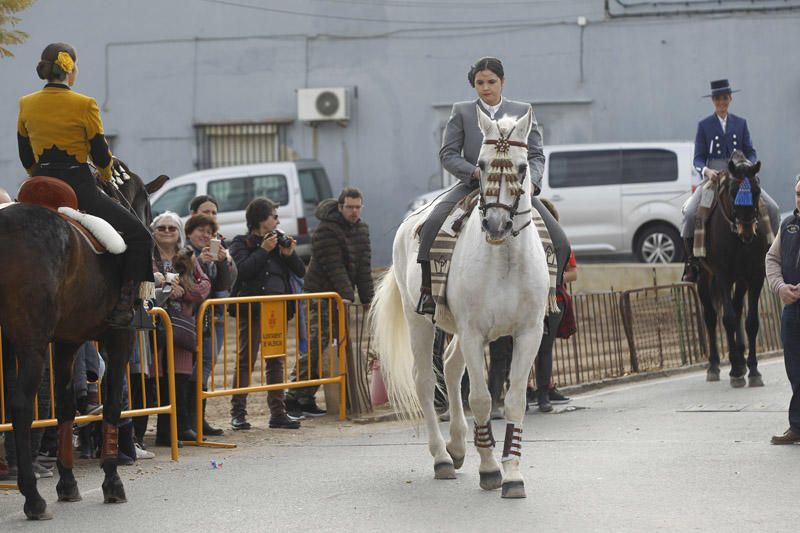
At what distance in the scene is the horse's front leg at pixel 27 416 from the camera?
8023 mm

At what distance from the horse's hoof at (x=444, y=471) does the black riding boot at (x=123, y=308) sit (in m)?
2.29

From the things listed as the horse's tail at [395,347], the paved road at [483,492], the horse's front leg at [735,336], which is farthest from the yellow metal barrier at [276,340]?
the horse's front leg at [735,336]

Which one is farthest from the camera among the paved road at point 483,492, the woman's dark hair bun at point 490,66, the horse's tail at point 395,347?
the horse's tail at point 395,347

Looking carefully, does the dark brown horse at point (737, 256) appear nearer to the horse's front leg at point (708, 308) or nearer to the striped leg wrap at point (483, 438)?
the horse's front leg at point (708, 308)

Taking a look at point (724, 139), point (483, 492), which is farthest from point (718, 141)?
point (483, 492)

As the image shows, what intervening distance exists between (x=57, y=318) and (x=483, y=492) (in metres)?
2.84

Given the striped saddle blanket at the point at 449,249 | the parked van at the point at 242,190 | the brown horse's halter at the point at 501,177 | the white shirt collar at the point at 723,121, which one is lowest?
the striped saddle blanket at the point at 449,249

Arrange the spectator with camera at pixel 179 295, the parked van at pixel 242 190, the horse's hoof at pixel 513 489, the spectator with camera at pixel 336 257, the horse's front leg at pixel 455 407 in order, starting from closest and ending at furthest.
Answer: the horse's hoof at pixel 513 489 → the horse's front leg at pixel 455 407 → the spectator with camera at pixel 179 295 → the spectator with camera at pixel 336 257 → the parked van at pixel 242 190

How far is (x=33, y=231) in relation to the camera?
8.06m

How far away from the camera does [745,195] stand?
14.0 metres

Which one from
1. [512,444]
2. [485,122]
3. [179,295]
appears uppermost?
[485,122]

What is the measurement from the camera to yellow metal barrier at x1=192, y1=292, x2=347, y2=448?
1162cm

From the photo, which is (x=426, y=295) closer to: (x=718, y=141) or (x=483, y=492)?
(x=483, y=492)

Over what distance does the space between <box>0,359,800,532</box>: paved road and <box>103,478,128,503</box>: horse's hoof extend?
8 cm
